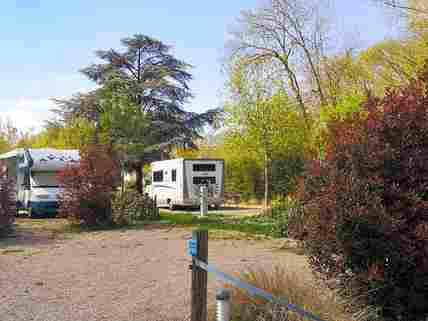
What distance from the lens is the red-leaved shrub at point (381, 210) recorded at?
5031 mm

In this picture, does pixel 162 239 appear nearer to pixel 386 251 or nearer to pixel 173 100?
pixel 386 251

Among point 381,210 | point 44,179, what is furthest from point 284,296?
point 44,179

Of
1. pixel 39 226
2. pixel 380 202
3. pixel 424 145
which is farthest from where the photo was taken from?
pixel 39 226

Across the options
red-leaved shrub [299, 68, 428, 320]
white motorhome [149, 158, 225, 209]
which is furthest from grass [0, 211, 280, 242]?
red-leaved shrub [299, 68, 428, 320]

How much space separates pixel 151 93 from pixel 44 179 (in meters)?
15.4

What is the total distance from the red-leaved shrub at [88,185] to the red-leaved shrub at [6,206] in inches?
63.3

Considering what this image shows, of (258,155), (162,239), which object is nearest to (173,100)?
(258,155)

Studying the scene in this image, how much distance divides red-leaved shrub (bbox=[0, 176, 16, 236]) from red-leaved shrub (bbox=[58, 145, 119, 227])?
1.61m

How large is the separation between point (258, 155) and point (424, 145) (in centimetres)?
2310

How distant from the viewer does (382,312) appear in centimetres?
543

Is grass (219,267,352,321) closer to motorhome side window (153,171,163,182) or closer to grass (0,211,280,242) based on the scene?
grass (0,211,280,242)

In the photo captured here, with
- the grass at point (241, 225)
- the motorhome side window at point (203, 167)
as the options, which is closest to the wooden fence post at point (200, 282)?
the grass at point (241, 225)

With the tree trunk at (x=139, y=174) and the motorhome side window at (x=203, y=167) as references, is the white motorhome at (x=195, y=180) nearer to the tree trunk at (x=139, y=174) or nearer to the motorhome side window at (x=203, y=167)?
the motorhome side window at (x=203, y=167)

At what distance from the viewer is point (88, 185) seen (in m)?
16.5
